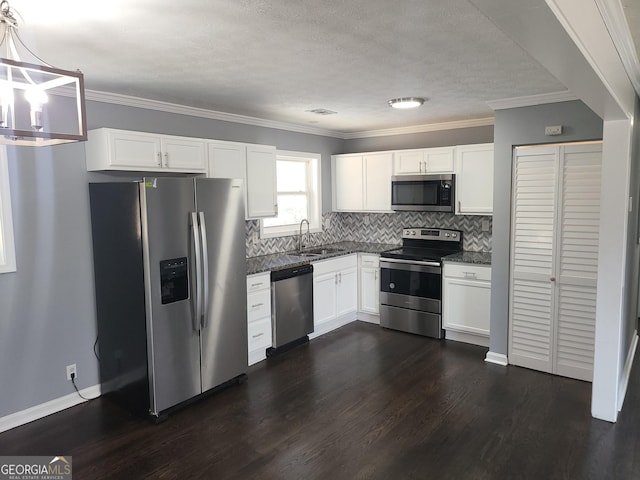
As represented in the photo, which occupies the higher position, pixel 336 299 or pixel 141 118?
pixel 141 118

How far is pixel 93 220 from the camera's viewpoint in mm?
3443

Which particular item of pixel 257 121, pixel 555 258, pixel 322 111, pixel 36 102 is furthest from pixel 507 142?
pixel 36 102

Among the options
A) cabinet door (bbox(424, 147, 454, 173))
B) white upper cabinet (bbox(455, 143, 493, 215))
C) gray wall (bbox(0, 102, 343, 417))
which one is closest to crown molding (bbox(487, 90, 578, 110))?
white upper cabinet (bbox(455, 143, 493, 215))

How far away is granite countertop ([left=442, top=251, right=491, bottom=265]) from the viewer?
4.48 meters

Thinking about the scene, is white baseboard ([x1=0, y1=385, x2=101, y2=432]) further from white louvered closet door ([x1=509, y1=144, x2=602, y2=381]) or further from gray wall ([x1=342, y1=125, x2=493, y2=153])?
gray wall ([x1=342, y1=125, x2=493, y2=153])

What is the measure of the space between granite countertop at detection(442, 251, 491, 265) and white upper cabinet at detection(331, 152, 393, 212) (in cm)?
105

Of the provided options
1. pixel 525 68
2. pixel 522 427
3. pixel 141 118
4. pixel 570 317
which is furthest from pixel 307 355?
pixel 525 68

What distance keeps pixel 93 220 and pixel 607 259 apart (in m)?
3.74

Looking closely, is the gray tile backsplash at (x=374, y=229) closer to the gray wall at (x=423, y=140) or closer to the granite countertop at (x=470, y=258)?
the granite countertop at (x=470, y=258)

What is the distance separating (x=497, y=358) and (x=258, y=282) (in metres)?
2.34

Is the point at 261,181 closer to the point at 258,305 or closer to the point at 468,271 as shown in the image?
the point at 258,305

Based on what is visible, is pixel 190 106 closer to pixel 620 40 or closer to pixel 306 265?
pixel 306 265

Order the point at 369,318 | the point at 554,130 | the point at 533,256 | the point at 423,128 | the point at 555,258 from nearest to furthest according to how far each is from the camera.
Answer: the point at 554,130
the point at 555,258
the point at 533,256
the point at 423,128
the point at 369,318

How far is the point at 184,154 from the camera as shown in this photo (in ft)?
12.4
